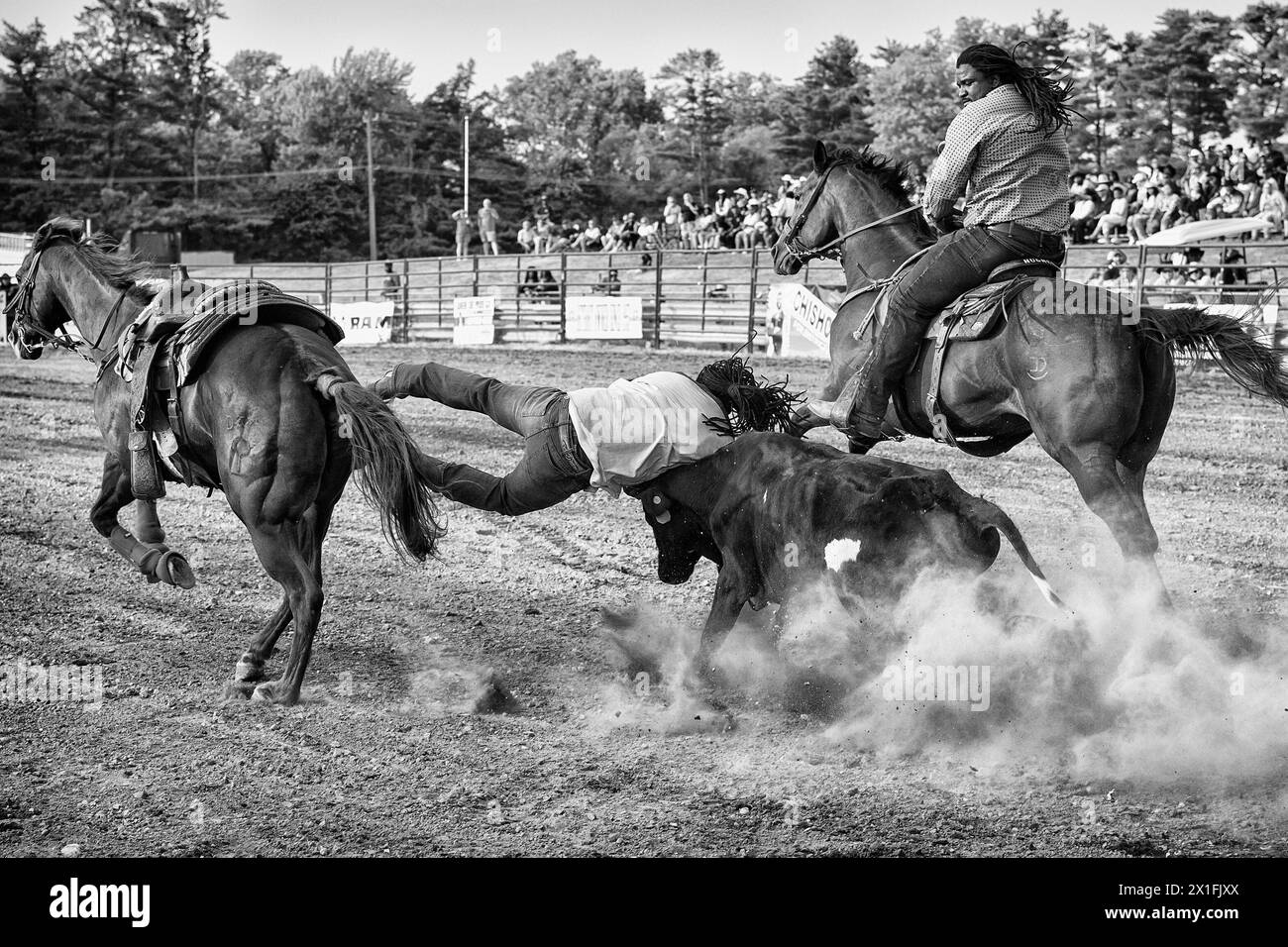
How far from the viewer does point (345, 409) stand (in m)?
5.12

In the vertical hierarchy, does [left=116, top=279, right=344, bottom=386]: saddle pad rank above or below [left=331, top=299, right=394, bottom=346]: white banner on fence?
above

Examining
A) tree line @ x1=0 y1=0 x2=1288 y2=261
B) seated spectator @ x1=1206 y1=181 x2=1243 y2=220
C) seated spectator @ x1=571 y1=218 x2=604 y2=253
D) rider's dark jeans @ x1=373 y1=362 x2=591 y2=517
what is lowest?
rider's dark jeans @ x1=373 y1=362 x2=591 y2=517

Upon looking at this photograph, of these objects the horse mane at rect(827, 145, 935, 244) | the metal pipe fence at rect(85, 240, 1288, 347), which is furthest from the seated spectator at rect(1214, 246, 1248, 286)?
the horse mane at rect(827, 145, 935, 244)

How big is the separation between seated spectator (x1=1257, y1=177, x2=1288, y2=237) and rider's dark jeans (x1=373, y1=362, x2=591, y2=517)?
16330mm

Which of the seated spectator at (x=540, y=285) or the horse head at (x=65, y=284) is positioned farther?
the seated spectator at (x=540, y=285)

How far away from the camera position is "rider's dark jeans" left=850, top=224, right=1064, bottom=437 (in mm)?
6191

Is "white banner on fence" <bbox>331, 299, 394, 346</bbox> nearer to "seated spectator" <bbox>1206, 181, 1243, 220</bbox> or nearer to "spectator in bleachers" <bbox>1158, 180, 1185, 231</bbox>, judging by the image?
"spectator in bleachers" <bbox>1158, 180, 1185, 231</bbox>

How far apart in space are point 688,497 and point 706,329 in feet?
56.2

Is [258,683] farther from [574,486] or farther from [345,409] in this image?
[574,486]

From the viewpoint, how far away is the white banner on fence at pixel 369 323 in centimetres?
2477

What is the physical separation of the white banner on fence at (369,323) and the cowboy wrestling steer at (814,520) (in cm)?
2026

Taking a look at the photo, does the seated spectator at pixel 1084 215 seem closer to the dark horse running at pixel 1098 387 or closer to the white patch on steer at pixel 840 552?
the dark horse running at pixel 1098 387

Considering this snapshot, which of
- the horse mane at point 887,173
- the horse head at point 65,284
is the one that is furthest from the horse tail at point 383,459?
the horse mane at point 887,173

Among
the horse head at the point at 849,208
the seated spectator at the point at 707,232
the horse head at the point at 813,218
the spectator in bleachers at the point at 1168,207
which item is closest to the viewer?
the horse head at the point at 849,208
